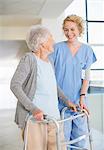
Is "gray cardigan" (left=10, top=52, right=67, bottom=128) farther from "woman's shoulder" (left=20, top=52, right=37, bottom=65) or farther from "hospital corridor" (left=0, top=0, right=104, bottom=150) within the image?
"hospital corridor" (left=0, top=0, right=104, bottom=150)

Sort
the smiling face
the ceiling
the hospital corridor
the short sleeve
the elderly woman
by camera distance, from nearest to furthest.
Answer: the elderly woman, the smiling face, the short sleeve, the hospital corridor, the ceiling

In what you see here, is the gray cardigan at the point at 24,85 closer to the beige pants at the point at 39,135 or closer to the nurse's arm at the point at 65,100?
the beige pants at the point at 39,135

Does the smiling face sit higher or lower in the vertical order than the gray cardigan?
higher

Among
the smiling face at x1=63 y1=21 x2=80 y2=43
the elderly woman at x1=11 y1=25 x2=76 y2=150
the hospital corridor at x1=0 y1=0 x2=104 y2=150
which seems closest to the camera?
the elderly woman at x1=11 y1=25 x2=76 y2=150

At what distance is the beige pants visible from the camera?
72.5 inches

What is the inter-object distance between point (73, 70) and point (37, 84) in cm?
54

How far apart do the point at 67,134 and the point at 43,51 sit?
2.41 feet

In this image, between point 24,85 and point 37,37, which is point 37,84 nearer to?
point 24,85

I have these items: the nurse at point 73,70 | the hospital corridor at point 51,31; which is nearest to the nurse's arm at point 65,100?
the nurse at point 73,70

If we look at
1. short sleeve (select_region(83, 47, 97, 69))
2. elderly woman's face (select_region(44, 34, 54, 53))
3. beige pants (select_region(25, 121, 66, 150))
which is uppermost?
elderly woman's face (select_region(44, 34, 54, 53))

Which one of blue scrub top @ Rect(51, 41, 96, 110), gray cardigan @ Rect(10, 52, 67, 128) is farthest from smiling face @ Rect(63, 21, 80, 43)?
gray cardigan @ Rect(10, 52, 67, 128)

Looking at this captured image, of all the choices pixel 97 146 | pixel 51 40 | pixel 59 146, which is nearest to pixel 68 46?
pixel 51 40

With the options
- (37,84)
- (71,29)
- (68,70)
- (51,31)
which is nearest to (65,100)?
(68,70)

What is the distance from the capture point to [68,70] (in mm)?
2322
